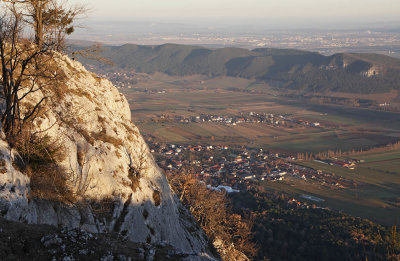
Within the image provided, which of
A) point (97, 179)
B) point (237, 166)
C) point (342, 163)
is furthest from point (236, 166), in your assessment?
point (97, 179)

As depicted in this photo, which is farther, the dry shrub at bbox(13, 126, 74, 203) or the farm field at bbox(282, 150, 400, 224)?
the farm field at bbox(282, 150, 400, 224)

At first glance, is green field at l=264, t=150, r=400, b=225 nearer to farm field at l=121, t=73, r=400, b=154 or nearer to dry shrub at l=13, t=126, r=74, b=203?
farm field at l=121, t=73, r=400, b=154

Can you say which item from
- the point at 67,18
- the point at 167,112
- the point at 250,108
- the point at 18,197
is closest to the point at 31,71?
the point at 67,18

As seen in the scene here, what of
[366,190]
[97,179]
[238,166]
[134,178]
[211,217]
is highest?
[97,179]

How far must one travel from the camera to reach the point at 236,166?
74.5 metres

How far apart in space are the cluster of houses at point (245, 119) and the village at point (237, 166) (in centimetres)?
3072

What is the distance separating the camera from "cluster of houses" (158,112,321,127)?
119m

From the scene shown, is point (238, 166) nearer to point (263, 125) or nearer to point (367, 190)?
point (367, 190)

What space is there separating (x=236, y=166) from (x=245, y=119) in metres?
52.3

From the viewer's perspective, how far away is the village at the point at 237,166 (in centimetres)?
6284

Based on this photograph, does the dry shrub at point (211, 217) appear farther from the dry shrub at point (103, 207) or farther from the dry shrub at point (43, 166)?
the dry shrub at point (43, 166)

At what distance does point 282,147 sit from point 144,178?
3100 inches

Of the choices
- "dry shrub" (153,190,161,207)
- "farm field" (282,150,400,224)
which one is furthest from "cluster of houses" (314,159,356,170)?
"dry shrub" (153,190,161,207)

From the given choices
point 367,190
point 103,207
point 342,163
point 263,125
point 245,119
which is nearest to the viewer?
point 103,207
